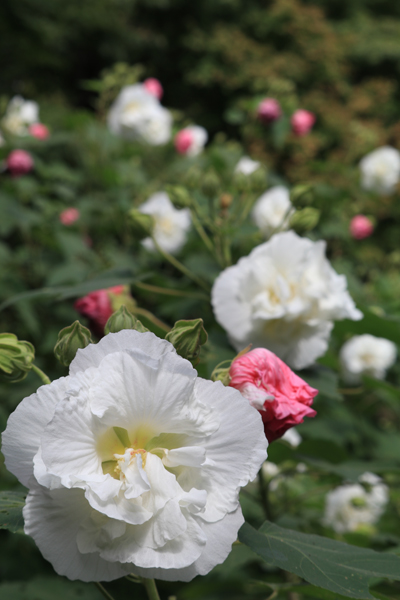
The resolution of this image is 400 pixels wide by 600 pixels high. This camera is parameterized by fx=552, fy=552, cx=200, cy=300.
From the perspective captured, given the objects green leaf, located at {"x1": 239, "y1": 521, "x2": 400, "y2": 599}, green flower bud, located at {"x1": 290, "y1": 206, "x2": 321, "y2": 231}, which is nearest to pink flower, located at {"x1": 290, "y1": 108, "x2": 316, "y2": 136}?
green flower bud, located at {"x1": 290, "y1": 206, "x2": 321, "y2": 231}

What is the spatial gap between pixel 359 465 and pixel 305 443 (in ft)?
0.47

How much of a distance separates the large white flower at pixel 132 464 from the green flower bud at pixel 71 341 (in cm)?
10

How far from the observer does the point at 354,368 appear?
1903 mm

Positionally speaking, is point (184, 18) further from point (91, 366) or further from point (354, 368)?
point (91, 366)

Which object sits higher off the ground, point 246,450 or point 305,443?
point 246,450

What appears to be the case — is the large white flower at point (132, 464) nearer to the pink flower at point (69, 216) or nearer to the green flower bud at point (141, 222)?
the green flower bud at point (141, 222)

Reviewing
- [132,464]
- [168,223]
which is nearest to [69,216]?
[168,223]

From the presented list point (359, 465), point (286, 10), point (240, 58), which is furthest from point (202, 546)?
point (286, 10)

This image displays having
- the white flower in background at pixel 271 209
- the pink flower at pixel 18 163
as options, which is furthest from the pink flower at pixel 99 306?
the pink flower at pixel 18 163

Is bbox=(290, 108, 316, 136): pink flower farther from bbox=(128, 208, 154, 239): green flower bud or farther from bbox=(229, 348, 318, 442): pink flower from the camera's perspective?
bbox=(229, 348, 318, 442): pink flower

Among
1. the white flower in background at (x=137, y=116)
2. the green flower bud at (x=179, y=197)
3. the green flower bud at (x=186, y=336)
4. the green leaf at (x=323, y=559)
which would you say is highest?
the green flower bud at (x=186, y=336)

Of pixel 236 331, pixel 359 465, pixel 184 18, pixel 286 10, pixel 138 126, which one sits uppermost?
pixel 236 331

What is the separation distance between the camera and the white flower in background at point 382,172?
2.83 meters

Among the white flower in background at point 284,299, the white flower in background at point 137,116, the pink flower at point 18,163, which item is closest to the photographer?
the white flower in background at point 284,299
